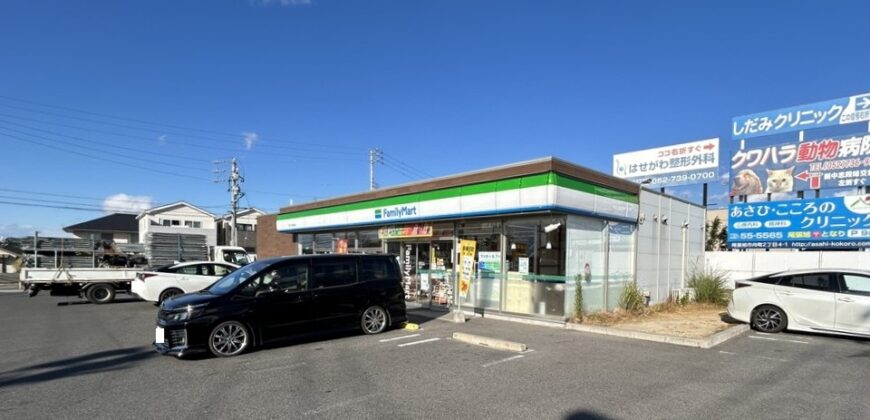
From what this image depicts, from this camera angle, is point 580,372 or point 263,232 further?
point 263,232

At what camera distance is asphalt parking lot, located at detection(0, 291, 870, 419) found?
17.7 feet

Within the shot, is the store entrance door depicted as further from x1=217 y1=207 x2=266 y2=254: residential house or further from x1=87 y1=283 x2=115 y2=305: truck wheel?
x1=217 y1=207 x2=266 y2=254: residential house

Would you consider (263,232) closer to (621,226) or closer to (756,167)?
(621,226)

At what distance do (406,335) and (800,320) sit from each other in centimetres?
816

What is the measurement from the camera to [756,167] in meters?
17.5

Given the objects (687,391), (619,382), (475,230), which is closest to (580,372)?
(619,382)

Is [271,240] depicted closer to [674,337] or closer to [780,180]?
[674,337]

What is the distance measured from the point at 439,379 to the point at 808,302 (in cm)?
837

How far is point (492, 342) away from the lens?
29.1 ft

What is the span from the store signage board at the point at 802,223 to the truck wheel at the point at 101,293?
71.5 ft

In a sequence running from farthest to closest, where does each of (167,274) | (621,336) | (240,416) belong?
1. (167,274)
2. (621,336)
3. (240,416)

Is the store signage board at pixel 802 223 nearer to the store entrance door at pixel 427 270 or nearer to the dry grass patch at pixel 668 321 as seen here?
the dry grass patch at pixel 668 321

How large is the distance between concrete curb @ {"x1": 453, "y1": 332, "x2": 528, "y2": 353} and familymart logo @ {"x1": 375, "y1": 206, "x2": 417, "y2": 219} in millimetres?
6097

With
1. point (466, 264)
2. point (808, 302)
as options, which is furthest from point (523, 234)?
point (808, 302)
